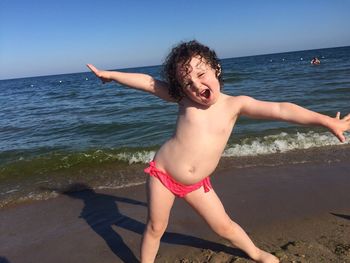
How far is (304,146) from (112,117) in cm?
749

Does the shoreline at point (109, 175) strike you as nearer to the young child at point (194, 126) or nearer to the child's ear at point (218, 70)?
the young child at point (194, 126)

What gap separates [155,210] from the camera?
279 centimetres

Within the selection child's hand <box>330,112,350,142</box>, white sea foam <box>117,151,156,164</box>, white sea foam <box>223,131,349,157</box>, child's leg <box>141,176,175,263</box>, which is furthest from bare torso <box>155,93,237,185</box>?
white sea foam <box>117,151,156,164</box>

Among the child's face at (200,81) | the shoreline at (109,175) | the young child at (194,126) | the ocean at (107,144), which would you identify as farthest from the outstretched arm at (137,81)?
the shoreline at (109,175)

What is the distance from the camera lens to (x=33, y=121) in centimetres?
1376

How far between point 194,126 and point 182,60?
1.53ft

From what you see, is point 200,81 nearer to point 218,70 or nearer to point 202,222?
point 218,70

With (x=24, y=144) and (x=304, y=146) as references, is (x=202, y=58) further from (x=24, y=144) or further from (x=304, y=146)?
(x=24, y=144)

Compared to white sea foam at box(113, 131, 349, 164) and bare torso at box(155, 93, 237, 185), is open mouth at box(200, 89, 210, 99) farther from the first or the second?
white sea foam at box(113, 131, 349, 164)

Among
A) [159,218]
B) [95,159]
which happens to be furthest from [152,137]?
[159,218]

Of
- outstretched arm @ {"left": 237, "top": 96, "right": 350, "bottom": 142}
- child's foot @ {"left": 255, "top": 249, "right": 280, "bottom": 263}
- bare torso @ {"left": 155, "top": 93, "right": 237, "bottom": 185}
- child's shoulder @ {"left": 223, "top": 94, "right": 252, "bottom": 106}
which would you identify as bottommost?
child's foot @ {"left": 255, "top": 249, "right": 280, "bottom": 263}

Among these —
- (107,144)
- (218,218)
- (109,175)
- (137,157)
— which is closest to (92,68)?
(218,218)

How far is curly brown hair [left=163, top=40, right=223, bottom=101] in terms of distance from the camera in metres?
2.55

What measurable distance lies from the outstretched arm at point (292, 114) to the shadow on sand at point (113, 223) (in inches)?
51.0
